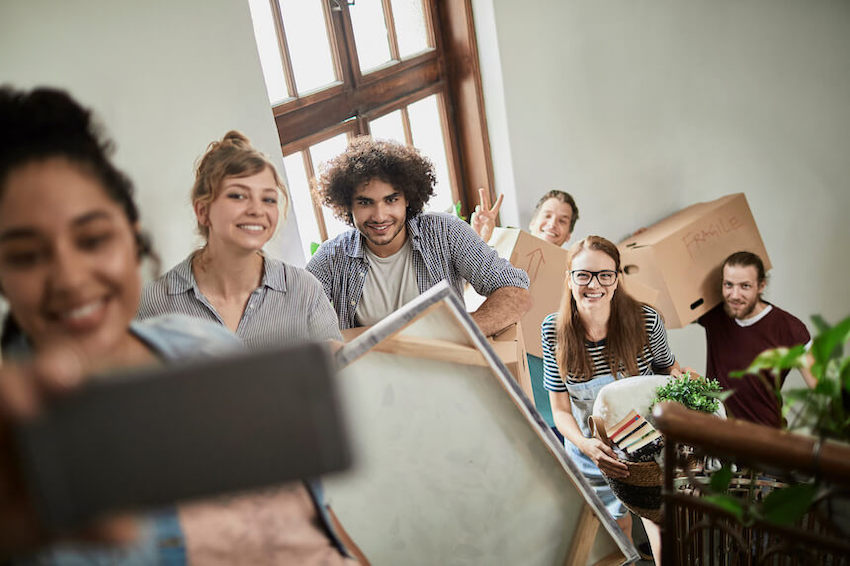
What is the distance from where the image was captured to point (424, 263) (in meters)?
2.00

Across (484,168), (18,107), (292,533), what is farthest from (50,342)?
(484,168)

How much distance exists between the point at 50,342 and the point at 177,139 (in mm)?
1077

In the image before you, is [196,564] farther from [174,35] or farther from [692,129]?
[692,129]

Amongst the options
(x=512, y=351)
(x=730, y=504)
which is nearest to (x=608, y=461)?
(x=512, y=351)

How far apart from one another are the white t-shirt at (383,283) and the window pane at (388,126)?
0.87 meters

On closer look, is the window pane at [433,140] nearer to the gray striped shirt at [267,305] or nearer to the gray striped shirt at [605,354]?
the gray striped shirt at [605,354]

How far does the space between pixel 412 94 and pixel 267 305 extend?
1.68 metres

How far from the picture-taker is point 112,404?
47cm

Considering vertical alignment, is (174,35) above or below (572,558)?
above

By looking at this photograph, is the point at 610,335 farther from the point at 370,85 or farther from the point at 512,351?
the point at 370,85

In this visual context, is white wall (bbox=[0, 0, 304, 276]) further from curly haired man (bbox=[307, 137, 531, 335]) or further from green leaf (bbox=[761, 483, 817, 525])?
green leaf (bbox=[761, 483, 817, 525])

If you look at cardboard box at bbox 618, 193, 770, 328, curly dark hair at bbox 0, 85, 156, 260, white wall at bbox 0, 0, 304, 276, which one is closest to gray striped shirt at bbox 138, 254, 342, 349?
white wall at bbox 0, 0, 304, 276

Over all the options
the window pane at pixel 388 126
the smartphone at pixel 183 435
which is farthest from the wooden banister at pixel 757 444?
the window pane at pixel 388 126

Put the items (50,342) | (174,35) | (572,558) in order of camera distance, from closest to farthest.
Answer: (50,342), (572,558), (174,35)
